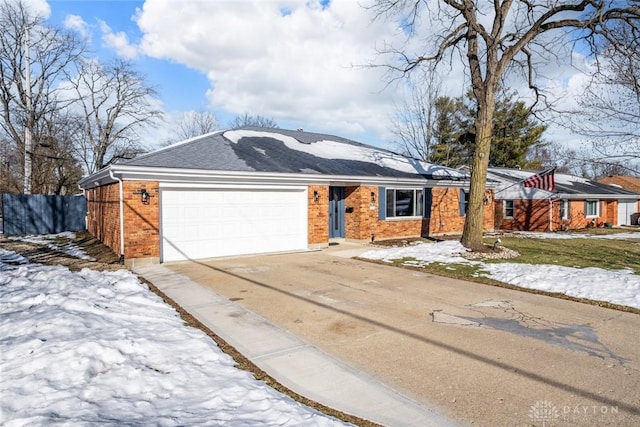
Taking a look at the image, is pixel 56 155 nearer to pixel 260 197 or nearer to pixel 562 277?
pixel 260 197

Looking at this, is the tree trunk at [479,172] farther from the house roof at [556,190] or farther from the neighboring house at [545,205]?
the house roof at [556,190]

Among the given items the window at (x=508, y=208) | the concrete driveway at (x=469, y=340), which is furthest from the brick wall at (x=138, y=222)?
the window at (x=508, y=208)

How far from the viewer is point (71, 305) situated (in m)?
5.51

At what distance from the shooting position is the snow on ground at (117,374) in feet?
9.91

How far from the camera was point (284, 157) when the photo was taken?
1428cm

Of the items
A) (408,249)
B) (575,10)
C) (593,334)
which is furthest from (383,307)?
(575,10)

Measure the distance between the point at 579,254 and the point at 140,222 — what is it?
13227mm

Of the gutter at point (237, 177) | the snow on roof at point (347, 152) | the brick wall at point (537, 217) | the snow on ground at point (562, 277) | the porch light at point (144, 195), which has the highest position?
the snow on roof at point (347, 152)

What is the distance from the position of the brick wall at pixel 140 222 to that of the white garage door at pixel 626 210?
32132 mm

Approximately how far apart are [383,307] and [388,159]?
12.3 meters

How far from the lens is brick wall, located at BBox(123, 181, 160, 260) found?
1012cm

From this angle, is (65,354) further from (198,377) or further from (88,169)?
(88,169)

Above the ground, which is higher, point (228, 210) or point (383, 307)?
point (228, 210)

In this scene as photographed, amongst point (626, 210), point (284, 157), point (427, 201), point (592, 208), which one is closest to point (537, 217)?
point (592, 208)
